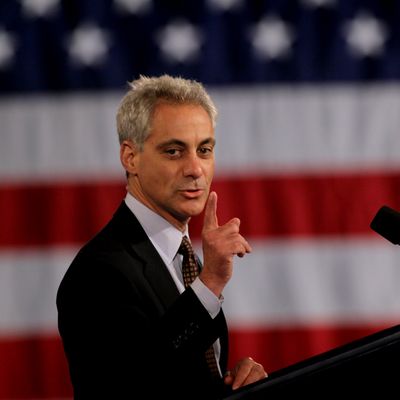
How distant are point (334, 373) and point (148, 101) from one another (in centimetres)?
52

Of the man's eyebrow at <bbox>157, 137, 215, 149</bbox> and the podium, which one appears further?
the man's eyebrow at <bbox>157, 137, 215, 149</bbox>

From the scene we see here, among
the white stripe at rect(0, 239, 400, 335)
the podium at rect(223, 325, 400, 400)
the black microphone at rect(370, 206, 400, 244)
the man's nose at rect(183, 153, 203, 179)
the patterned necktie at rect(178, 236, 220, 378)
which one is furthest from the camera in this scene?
the white stripe at rect(0, 239, 400, 335)

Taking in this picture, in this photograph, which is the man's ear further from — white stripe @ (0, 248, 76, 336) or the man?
Result: white stripe @ (0, 248, 76, 336)

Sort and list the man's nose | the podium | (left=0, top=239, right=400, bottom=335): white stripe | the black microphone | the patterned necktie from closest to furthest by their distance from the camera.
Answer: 1. the podium
2. the black microphone
3. the man's nose
4. the patterned necktie
5. (left=0, top=239, right=400, bottom=335): white stripe

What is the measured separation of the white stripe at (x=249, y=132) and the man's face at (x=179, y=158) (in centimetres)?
140

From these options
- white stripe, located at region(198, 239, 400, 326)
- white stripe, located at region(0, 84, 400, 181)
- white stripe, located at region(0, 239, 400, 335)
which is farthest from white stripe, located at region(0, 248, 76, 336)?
white stripe, located at region(198, 239, 400, 326)

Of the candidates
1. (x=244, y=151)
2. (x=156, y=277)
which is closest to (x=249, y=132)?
(x=244, y=151)

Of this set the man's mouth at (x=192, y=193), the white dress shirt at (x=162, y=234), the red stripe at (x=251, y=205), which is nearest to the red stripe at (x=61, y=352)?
the red stripe at (x=251, y=205)

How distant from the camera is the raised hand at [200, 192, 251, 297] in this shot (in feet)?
3.65

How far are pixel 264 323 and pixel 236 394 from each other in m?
1.73

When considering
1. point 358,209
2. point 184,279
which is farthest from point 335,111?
point 184,279

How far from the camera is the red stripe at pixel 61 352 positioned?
8.82ft

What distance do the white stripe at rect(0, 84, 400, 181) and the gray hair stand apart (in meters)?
1.36

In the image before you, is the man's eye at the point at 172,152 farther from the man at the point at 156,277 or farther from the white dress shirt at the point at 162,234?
the white dress shirt at the point at 162,234
